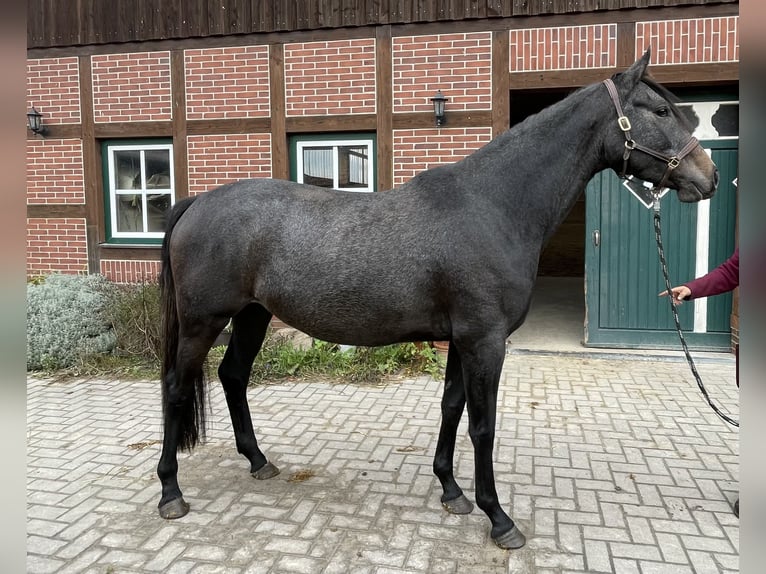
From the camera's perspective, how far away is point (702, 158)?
262 centimetres

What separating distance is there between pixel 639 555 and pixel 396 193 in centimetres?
224

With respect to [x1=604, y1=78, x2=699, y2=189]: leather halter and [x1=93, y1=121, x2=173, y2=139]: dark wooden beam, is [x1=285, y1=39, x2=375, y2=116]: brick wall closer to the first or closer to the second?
[x1=93, y1=121, x2=173, y2=139]: dark wooden beam

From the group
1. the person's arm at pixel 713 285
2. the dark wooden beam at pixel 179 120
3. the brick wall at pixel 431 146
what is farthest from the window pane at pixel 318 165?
the person's arm at pixel 713 285

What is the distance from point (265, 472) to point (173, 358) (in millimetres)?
974

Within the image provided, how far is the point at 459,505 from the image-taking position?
10.2ft

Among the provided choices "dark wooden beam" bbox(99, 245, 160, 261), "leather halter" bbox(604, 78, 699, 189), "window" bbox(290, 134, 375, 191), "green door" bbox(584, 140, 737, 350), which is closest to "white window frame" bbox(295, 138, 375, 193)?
"window" bbox(290, 134, 375, 191)

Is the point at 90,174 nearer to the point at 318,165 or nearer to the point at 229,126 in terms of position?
the point at 229,126

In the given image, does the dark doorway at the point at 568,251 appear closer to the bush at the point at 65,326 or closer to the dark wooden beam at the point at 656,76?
the dark wooden beam at the point at 656,76

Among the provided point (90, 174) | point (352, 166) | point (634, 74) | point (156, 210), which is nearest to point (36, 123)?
point (90, 174)

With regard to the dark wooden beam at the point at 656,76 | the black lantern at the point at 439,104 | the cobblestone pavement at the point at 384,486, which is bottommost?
the cobblestone pavement at the point at 384,486

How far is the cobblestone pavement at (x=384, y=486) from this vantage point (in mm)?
2672

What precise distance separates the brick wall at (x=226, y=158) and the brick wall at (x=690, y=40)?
15.3 feet
